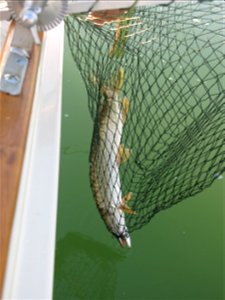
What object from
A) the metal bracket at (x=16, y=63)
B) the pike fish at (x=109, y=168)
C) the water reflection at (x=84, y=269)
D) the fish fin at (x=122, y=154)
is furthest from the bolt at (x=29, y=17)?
the water reflection at (x=84, y=269)

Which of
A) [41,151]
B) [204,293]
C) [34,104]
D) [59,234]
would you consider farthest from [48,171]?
[204,293]

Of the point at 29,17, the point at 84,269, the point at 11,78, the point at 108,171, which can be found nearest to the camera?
the point at 29,17

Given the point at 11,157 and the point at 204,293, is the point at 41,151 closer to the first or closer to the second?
the point at 11,157

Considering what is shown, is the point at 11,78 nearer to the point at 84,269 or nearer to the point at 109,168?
the point at 109,168

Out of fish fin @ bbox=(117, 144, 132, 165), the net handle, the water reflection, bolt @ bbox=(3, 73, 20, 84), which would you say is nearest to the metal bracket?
bolt @ bbox=(3, 73, 20, 84)

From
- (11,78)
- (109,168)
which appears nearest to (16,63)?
(11,78)

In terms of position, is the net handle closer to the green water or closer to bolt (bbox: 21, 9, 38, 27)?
bolt (bbox: 21, 9, 38, 27)

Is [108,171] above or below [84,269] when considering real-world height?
above

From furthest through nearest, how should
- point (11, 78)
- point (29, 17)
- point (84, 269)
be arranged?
point (84, 269) → point (11, 78) → point (29, 17)
